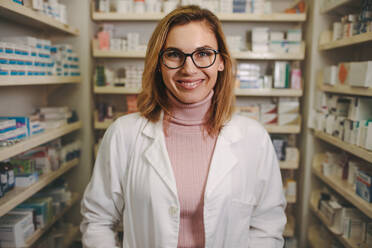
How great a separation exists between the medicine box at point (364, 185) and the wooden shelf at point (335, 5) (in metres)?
1.31

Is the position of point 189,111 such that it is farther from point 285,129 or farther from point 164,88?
point 285,129

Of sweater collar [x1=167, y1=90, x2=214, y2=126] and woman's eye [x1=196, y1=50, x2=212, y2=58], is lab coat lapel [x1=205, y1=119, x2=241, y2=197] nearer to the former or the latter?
sweater collar [x1=167, y1=90, x2=214, y2=126]

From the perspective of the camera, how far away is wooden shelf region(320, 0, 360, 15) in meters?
2.29

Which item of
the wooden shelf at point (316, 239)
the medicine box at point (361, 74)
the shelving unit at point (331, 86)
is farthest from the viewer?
the wooden shelf at point (316, 239)

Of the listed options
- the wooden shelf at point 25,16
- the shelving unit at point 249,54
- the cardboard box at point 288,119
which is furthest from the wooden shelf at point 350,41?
the wooden shelf at point 25,16

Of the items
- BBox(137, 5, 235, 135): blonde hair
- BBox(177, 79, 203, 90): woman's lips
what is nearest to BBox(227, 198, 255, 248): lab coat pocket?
BBox(137, 5, 235, 135): blonde hair

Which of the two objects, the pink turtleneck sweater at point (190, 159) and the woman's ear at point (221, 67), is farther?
the woman's ear at point (221, 67)

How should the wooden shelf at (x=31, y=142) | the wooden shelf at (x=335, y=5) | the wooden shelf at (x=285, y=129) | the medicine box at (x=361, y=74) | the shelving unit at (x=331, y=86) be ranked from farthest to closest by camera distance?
1. the wooden shelf at (x=285, y=129)
2. the wooden shelf at (x=335, y=5)
3. the shelving unit at (x=331, y=86)
4. the medicine box at (x=361, y=74)
5. the wooden shelf at (x=31, y=142)

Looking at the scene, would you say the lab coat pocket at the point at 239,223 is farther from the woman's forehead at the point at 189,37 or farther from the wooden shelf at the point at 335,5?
the wooden shelf at the point at 335,5

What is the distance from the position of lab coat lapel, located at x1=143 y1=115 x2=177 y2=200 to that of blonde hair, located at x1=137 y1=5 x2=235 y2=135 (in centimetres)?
6

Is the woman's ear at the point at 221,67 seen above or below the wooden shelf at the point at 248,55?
below

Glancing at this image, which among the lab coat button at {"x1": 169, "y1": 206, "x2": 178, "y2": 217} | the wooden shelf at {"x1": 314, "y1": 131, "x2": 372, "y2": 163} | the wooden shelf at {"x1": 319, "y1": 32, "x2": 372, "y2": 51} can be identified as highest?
the wooden shelf at {"x1": 319, "y1": 32, "x2": 372, "y2": 51}

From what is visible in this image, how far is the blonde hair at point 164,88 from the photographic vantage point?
4.36ft

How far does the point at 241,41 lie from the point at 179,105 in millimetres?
2050
